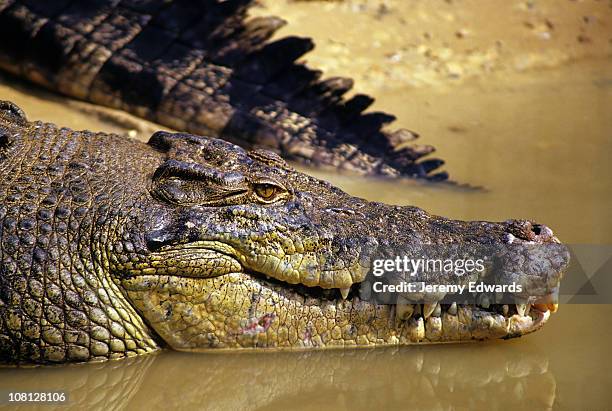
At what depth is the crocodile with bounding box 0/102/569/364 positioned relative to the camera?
3.26 meters

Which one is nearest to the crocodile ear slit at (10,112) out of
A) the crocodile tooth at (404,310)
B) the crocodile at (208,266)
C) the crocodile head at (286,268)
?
the crocodile at (208,266)

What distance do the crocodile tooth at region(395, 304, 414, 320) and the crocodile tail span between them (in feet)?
6.12

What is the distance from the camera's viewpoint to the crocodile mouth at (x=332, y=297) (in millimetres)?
3273

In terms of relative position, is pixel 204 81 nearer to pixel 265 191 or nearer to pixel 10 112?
pixel 10 112

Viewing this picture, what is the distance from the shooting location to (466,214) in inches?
186

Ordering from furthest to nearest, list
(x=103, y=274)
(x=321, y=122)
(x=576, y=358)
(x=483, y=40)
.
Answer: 1. (x=483, y=40)
2. (x=321, y=122)
3. (x=576, y=358)
4. (x=103, y=274)

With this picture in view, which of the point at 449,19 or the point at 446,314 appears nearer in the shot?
the point at 446,314

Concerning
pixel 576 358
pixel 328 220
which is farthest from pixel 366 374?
pixel 576 358

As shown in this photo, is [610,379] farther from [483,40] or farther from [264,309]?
[483,40]

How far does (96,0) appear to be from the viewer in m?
5.50

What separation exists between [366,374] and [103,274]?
112cm

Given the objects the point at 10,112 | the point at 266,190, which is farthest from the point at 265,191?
the point at 10,112

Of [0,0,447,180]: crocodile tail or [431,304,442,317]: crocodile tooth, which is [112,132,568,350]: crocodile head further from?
[0,0,447,180]: crocodile tail

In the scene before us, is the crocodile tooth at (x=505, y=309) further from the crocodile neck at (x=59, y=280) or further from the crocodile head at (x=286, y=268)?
the crocodile neck at (x=59, y=280)
